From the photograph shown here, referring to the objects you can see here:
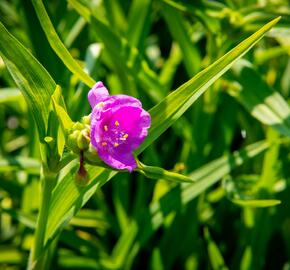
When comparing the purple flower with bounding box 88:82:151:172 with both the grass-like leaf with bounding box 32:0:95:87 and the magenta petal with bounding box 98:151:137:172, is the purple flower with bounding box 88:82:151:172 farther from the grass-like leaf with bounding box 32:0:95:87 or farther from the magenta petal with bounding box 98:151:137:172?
the grass-like leaf with bounding box 32:0:95:87

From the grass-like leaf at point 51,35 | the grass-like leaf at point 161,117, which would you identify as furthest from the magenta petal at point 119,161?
the grass-like leaf at point 51,35

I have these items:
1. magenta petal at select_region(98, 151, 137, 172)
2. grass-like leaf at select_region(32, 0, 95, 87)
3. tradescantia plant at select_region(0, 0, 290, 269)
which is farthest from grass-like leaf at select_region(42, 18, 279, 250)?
grass-like leaf at select_region(32, 0, 95, 87)

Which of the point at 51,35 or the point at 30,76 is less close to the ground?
the point at 51,35

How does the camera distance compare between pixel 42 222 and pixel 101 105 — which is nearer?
pixel 101 105

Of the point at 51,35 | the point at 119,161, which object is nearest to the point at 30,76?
the point at 51,35

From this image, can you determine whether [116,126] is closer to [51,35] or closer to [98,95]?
[98,95]

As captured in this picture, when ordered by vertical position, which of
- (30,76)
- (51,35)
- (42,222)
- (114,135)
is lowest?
(42,222)
